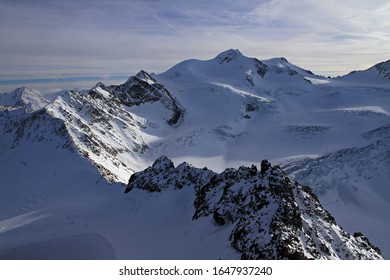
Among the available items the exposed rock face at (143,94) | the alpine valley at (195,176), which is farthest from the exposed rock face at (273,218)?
the exposed rock face at (143,94)

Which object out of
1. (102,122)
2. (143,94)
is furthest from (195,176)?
(143,94)

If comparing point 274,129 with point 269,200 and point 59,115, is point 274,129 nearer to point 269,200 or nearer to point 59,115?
point 59,115

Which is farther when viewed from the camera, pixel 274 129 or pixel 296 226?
pixel 274 129

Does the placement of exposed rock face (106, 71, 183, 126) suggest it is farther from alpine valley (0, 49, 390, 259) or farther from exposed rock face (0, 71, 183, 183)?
alpine valley (0, 49, 390, 259)

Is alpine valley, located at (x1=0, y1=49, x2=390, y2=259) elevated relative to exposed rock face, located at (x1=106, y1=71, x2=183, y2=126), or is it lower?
lower

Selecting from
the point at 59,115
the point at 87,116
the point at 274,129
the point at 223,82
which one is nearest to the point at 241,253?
the point at 59,115

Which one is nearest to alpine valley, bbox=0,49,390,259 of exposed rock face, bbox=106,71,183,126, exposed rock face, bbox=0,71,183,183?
exposed rock face, bbox=0,71,183,183
